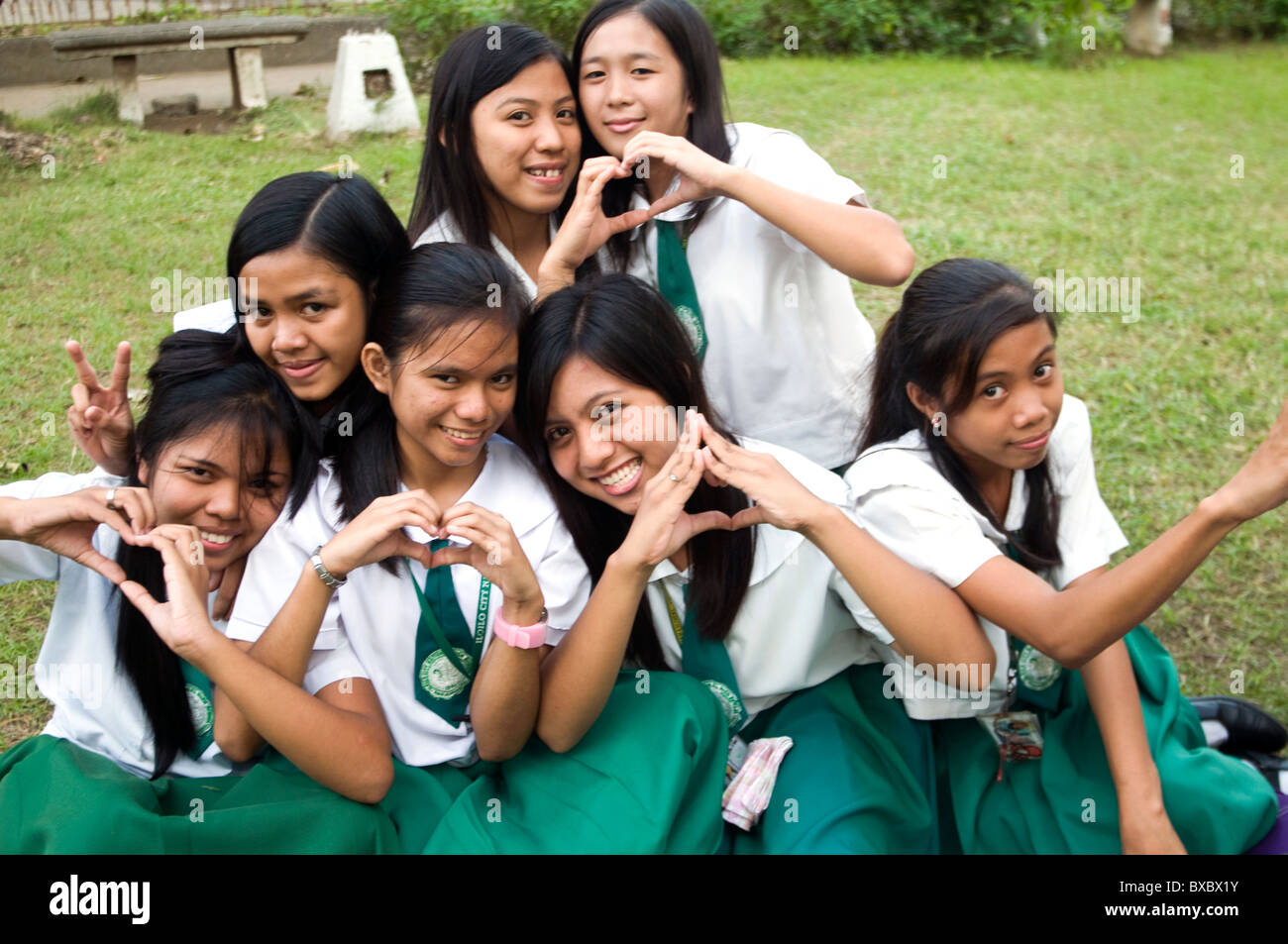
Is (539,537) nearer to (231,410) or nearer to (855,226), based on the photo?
(231,410)

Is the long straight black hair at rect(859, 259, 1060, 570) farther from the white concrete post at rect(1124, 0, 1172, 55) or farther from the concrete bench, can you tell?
the white concrete post at rect(1124, 0, 1172, 55)

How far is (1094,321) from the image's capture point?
508 centimetres

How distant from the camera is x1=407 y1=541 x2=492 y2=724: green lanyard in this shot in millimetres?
2170

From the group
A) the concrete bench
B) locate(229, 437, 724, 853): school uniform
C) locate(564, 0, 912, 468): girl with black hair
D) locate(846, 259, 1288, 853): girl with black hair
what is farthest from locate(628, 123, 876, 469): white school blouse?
the concrete bench

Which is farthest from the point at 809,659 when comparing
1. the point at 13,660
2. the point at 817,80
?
the point at 817,80

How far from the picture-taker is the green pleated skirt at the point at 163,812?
6.33ft

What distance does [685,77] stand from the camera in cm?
275

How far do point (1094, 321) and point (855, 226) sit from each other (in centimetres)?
293

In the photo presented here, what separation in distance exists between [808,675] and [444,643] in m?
0.71

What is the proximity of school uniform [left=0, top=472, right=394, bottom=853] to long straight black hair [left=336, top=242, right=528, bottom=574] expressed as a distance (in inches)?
12.9

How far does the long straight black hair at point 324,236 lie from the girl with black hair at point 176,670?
0.08 m

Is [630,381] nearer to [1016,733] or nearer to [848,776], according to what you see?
[848,776]

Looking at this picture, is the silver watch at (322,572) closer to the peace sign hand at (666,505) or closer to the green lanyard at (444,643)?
the green lanyard at (444,643)

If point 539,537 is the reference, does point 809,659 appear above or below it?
below
